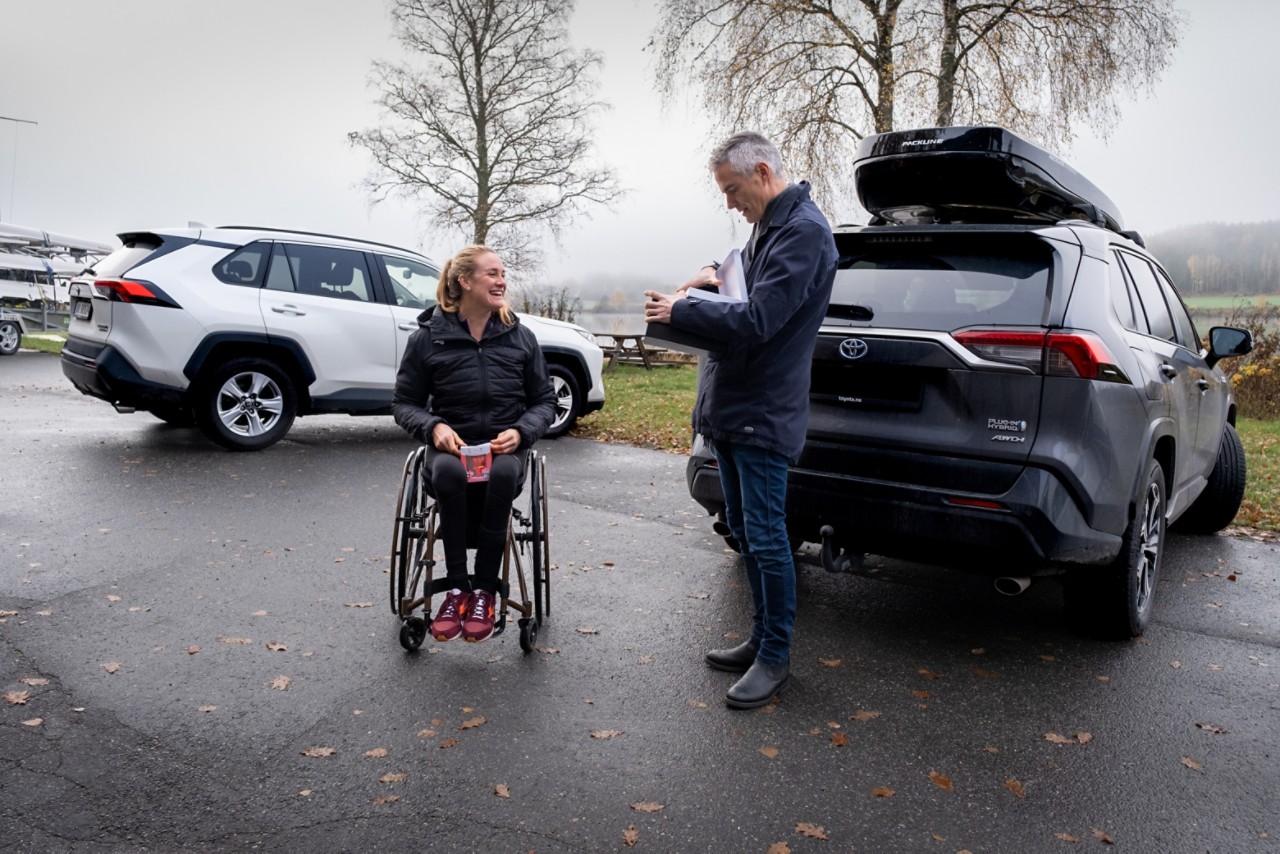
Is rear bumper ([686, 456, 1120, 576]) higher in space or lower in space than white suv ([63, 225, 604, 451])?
lower

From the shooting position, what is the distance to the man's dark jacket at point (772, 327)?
339cm

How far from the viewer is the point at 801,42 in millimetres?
18344

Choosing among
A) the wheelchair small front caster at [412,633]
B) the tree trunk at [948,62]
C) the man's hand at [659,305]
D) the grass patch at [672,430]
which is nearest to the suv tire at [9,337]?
the grass patch at [672,430]

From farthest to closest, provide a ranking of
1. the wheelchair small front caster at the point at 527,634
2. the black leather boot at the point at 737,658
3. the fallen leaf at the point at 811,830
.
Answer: the wheelchair small front caster at the point at 527,634 → the black leather boot at the point at 737,658 → the fallen leaf at the point at 811,830

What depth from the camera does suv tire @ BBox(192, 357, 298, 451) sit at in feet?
28.3

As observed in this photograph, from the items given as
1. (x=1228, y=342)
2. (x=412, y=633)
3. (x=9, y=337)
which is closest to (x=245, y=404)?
(x=412, y=633)

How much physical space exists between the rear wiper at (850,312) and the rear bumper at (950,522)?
2.28 ft

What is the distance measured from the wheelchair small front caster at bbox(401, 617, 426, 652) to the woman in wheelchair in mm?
85

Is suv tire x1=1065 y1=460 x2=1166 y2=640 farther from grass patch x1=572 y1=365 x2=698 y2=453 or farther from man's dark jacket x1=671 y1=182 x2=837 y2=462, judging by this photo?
grass patch x1=572 y1=365 x2=698 y2=453

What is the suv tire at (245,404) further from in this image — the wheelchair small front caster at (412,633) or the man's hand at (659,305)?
the man's hand at (659,305)

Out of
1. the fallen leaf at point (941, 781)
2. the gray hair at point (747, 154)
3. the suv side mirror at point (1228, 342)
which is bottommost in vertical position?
the fallen leaf at point (941, 781)

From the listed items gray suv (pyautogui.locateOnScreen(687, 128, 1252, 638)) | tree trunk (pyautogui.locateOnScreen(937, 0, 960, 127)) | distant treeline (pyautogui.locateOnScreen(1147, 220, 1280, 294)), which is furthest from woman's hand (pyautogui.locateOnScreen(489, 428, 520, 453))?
tree trunk (pyautogui.locateOnScreen(937, 0, 960, 127))

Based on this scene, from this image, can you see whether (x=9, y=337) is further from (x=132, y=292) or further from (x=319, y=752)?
(x=319, y=752)

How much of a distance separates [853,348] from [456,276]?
1.70 metres
